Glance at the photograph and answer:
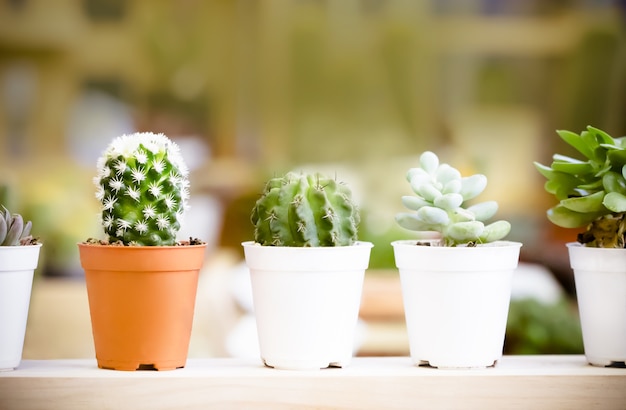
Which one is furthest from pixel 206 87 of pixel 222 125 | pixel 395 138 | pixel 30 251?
pixel 30 251

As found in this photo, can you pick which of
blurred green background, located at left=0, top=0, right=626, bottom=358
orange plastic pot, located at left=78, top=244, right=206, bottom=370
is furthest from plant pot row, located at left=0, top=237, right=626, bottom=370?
blurred green background, located at left=0, top=0, right=626, bottom=358

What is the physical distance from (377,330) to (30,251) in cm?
148

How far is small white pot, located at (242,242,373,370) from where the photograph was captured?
1.04 meters

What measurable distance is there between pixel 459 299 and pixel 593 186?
25 centimetres

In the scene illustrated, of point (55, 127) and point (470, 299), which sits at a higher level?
point (55, 127)

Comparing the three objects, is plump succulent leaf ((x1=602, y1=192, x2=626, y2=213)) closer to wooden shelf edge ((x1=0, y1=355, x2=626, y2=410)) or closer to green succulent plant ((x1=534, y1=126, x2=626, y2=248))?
green succulent plant ((x1=534, y1=126, x2=626, y2=248))

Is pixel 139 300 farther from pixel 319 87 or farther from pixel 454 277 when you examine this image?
pixel 319 87

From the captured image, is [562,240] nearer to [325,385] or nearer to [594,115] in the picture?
[594,115]

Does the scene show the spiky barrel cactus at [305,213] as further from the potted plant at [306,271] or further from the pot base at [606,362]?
the pot base at [606,362]

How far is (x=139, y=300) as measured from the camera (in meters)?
1.04

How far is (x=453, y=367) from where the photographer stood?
1.07 metres

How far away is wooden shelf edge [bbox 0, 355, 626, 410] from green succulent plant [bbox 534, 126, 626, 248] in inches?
7.4

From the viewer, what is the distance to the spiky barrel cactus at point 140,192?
40.5 inches

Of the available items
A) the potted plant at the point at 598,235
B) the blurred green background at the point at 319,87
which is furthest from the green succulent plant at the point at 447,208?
the blurred green background at the point at 319,87
